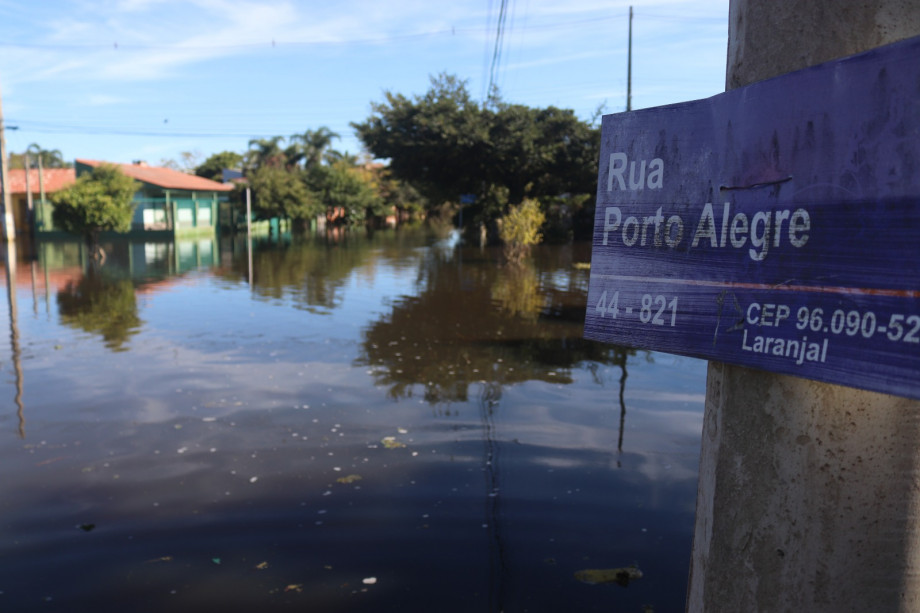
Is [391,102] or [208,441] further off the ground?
[391,102]

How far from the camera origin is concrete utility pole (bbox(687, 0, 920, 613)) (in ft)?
5.73

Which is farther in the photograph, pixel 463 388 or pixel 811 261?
pixel 463 388

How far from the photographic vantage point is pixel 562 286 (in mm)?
17078

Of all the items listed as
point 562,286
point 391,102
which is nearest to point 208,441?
point 562,286

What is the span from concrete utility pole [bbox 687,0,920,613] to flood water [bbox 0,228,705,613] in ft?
6.47

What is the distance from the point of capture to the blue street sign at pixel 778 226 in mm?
1557

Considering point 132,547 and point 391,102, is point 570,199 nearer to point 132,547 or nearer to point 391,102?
point 391,102

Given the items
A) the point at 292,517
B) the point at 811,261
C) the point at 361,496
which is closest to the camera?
the point at 811,261

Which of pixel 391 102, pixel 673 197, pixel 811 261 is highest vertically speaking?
pixel 391 102

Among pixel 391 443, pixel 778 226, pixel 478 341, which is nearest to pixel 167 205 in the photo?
pixel 478 341

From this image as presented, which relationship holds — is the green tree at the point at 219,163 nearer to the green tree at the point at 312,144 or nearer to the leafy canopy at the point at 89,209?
the green tree at the point at 312,144

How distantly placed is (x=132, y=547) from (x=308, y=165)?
5797 centimetres

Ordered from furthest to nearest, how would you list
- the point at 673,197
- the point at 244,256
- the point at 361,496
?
1. the point at 244,256
2. the point at 361,496
3. the point at 673,197

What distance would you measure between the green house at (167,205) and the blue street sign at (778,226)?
38.3 metres
